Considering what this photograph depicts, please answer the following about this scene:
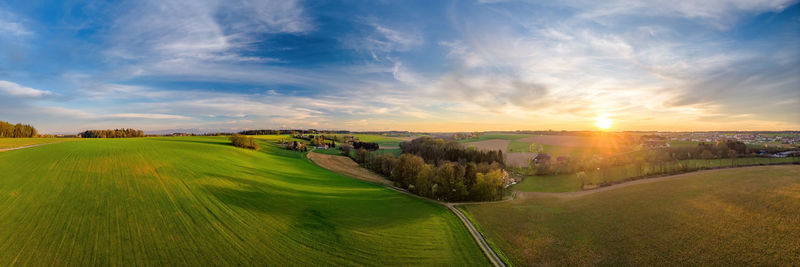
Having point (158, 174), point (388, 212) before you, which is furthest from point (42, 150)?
point (388, 212)

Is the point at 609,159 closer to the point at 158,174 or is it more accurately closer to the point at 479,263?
the point at 479,263

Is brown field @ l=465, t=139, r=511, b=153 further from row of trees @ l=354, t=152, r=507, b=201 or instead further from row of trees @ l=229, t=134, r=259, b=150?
row of trees @ l=229, t=134, r=259, b=150

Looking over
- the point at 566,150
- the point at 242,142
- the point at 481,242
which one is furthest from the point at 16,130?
the point at 566,150

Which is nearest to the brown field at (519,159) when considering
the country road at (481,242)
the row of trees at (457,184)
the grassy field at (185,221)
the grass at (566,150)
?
the grass at (566,150)

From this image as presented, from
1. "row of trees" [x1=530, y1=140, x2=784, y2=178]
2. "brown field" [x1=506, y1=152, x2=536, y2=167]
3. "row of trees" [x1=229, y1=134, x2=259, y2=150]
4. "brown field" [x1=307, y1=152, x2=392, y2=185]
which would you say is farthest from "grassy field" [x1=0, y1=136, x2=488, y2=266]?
"brown field" [x1=506, y1=152, x2=536, y2=167]

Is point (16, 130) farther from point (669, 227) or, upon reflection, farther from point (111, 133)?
point (669, 227)

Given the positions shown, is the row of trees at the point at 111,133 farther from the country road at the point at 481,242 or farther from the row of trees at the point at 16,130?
the country road at the point at 481,242
